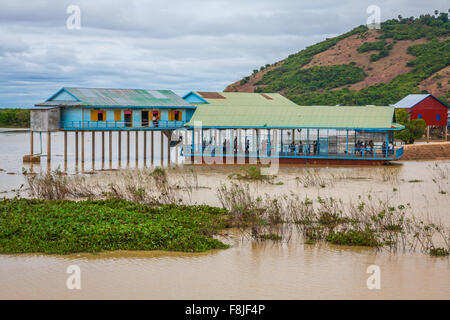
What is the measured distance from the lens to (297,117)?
35906mm

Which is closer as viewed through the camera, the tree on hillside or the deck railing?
the deck railing

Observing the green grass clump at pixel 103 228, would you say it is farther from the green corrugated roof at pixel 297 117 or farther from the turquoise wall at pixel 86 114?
the green corrugated roof at pixel 297 117

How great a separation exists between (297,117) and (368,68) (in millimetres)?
56555

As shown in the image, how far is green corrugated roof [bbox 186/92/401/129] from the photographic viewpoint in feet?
112

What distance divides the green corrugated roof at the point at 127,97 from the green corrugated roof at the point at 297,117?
2076mm

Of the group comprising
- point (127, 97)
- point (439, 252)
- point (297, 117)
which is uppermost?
point (127, 97)

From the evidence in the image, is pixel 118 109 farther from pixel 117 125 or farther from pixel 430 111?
pixel 430 111

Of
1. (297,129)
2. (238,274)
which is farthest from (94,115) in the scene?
(238,274)

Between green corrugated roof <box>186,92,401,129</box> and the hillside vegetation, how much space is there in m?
33.2

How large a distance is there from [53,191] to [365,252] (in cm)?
1095

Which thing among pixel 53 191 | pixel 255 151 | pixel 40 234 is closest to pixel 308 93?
pixel 255 151

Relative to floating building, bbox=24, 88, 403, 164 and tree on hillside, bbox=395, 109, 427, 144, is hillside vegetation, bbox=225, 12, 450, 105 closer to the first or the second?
tree on hillside, bbox=395, 109, 427, 144

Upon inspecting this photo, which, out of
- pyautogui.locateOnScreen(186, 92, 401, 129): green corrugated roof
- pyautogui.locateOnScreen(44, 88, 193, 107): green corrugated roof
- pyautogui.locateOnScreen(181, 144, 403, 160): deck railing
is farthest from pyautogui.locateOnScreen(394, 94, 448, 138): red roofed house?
pyautogui.locateOnScreen(44, 88, 193, 107): green corrugated roof

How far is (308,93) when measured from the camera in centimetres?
8150
